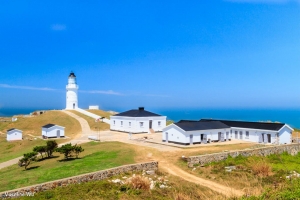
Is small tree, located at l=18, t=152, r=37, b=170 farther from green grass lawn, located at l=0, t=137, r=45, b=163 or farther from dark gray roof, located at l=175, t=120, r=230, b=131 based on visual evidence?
dark gray roof, located at l=175, t=120, r=230, b=131

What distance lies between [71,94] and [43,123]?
53.3 ft

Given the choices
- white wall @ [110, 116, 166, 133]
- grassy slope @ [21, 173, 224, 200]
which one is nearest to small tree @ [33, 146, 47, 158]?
grassy slope @ [21, 173, 224, 200]

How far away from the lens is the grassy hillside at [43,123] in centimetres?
4183

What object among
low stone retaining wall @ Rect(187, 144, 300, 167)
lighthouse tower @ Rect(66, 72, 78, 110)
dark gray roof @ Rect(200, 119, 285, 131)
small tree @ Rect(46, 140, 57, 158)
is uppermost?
lighthouse tower @ Rect(66, 72, 78, 110)

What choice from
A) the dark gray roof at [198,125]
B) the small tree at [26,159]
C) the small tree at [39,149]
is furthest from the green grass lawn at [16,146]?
the dark gray roof at [198,125]

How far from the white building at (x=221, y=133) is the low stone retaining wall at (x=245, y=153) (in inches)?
62.2

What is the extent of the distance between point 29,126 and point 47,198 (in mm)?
34439

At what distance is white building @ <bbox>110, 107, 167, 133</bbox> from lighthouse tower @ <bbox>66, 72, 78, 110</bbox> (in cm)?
2302

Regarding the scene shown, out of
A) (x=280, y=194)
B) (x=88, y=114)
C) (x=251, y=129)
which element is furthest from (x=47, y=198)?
(x=88, y=114)

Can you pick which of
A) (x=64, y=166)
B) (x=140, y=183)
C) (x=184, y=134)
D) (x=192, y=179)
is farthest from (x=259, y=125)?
(x=64, y=166)

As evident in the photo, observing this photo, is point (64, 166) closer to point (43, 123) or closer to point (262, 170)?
point (262, 170)

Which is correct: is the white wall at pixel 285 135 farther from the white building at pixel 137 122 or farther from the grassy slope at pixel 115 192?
the grassy slope at pixel 115 192

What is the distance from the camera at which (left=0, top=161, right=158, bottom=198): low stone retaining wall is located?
13172mm

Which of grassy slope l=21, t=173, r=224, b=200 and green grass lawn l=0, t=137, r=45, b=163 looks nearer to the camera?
grassy slope l=21, t=173, r=224, b=200
